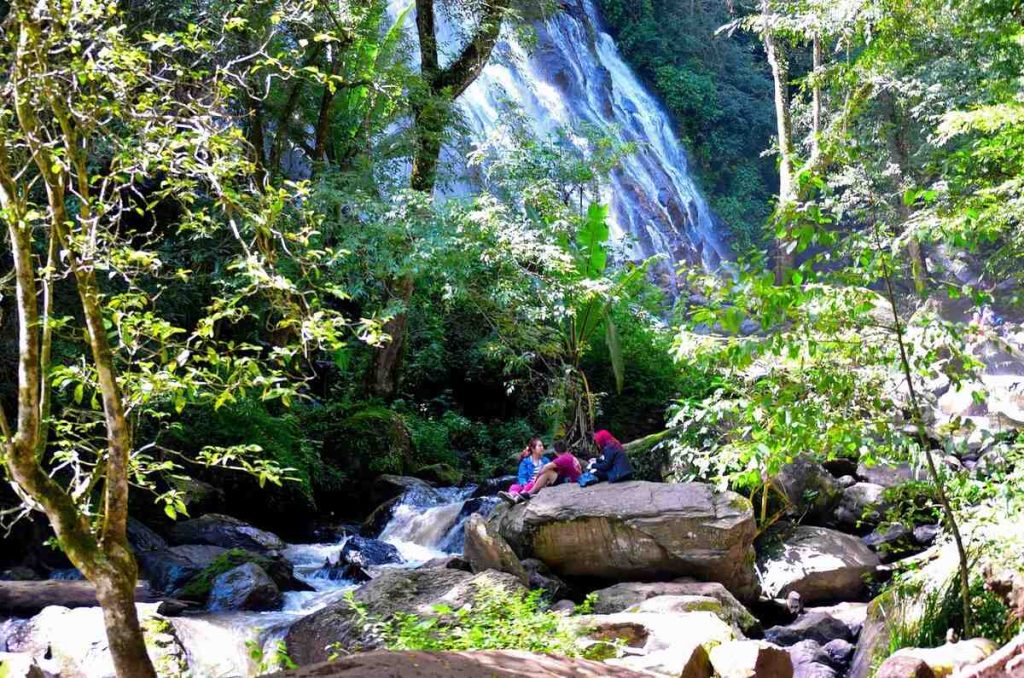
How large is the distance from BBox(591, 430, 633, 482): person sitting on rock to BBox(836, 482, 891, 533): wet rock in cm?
282

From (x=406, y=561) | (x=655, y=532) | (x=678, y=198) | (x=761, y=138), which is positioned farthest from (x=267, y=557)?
(x=761, y=138)

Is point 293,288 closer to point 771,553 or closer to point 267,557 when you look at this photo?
point 267,557

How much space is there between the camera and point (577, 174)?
46.4ft

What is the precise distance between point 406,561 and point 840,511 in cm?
498

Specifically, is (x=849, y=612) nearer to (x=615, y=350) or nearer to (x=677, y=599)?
(x=677, y=599)

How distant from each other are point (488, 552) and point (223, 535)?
10.6ft

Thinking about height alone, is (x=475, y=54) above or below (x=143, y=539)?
above

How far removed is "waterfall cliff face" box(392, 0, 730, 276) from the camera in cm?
2231

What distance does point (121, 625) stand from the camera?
10.4ft

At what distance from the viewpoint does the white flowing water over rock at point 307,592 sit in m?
6.52

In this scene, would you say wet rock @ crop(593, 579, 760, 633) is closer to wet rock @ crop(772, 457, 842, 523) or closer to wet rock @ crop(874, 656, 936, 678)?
wet rock @ crop(772, 457, 842, 523)

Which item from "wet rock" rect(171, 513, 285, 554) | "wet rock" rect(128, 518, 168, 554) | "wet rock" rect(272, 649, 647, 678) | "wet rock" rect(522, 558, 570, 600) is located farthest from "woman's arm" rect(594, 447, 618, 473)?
"wet rock" rect(272, 649, 647, 678)

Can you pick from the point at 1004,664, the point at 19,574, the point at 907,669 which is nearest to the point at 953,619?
the point at 907,669

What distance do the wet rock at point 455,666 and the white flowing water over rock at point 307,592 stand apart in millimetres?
1114
